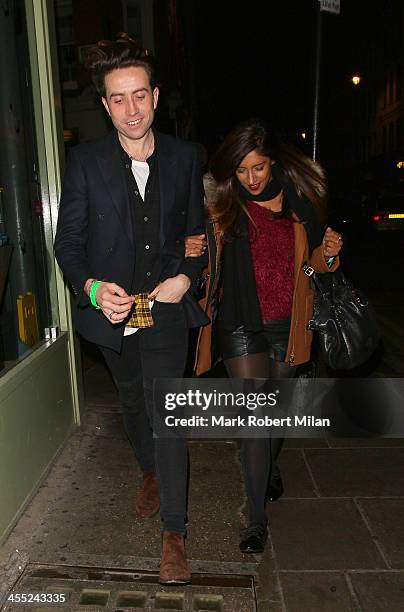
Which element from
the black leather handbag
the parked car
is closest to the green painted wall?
the black leather handbag

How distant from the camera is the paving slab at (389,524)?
299 centimetres

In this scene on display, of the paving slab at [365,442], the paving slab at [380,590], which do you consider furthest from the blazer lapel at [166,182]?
the paving slab at [365,442]

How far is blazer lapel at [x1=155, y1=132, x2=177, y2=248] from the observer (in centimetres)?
280

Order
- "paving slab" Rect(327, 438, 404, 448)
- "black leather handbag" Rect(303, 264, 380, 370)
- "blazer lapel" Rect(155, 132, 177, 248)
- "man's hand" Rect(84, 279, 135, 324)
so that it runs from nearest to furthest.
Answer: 1. "man's hand" Rect(84, 279, 135, 324)
2. "blazer lapel" Rect(155, 132, 177, 248)
3. "black leather handbag" Rect(303, 264, 380, 370)
4. "paving slab" Rect(327, 438, 404, 448)

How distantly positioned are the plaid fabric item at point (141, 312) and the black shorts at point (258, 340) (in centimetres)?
50

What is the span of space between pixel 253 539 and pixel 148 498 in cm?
69

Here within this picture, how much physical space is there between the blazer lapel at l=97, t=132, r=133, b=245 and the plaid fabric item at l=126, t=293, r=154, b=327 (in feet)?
0.83

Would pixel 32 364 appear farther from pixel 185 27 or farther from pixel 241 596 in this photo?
pixel 185 27

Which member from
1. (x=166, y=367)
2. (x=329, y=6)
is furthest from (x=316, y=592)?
(x=329, y=6)

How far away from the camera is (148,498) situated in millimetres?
3432

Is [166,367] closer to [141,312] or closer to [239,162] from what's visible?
[141,312]

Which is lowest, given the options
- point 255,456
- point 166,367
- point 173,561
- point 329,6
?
point 173,561

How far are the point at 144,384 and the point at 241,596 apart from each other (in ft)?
3.40

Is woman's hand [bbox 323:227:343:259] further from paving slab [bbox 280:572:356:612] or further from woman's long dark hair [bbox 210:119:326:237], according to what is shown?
paving slab [bbox 280:572:356:612]
